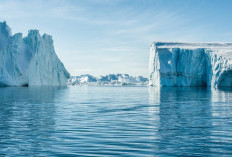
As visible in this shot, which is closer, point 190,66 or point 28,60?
point 28,60

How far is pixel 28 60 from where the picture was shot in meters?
68.8

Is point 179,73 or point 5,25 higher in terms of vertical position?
point 5,25

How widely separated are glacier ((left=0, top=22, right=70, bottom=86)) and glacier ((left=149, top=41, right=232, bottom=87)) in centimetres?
2795

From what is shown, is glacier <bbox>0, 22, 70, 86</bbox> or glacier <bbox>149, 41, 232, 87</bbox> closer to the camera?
glacier <bbox>0, 22, 70, 86</bbox>

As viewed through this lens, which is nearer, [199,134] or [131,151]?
[131,151]

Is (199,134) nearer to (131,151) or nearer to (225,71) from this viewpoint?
(131,151)

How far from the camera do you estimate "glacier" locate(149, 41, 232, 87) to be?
64.8 metres

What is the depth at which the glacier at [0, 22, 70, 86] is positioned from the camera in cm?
6088

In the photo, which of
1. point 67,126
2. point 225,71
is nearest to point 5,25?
point 225,71

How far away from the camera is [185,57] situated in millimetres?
70625

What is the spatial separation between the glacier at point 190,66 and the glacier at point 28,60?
2795cm

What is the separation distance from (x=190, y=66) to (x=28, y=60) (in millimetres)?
39320

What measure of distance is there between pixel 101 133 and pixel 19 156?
3186 millimetres

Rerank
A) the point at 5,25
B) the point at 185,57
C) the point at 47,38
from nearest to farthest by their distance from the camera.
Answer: the point at 5,25 < the point at 185,57 < the point at 47,38
